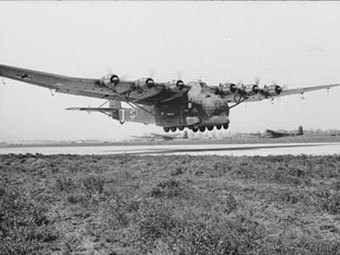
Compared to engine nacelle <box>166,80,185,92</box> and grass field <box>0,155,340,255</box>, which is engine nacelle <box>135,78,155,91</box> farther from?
grass field <box>0,155,340,255</box>

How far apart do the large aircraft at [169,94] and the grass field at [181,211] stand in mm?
13757

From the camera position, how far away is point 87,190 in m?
12.1

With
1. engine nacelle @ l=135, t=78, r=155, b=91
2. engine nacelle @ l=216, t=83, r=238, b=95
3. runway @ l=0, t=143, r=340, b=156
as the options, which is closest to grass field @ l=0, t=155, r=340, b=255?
runway @ l=0, t=143, r=340, b=156

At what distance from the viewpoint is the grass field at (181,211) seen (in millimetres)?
7418

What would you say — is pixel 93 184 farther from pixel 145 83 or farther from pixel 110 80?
pixel 145 83

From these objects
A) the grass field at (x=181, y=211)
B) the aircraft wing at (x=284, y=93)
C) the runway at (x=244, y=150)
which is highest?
the aircraft wing at (x=284, y=93)

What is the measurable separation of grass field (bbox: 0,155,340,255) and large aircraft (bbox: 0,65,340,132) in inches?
542

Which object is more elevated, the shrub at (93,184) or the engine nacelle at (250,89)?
the engine nacelle at (250,89)

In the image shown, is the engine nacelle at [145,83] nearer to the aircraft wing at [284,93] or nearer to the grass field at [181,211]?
the aircraft wing at [284,93]

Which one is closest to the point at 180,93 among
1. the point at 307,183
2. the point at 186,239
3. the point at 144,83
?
the point at 144,83

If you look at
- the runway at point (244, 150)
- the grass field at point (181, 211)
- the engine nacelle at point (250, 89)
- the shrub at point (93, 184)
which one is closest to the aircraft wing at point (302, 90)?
the engine nacelle at point (250, 89)

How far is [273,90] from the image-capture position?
1353 inches

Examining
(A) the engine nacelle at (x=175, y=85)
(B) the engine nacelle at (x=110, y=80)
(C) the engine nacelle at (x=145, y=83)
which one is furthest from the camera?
(A) the engine nacelle at (x=175, y=85)

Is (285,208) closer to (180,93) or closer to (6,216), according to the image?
(6,216)
